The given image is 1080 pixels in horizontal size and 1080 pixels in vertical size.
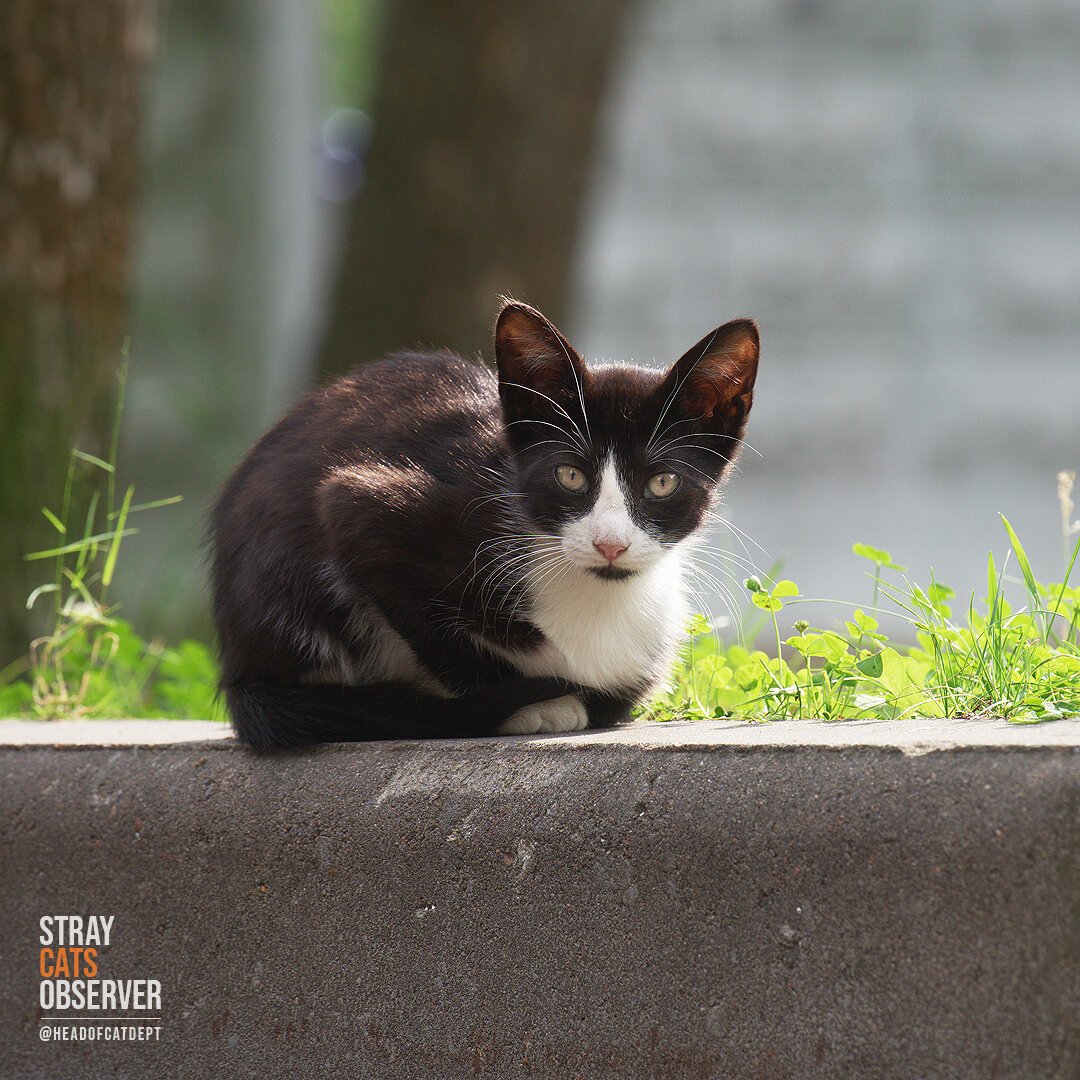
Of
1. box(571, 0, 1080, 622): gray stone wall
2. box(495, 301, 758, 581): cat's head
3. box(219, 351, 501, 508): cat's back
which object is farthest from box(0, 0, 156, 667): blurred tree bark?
box(571, 0, 1080, 622): gray stone wall

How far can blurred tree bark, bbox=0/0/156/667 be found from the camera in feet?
11.4

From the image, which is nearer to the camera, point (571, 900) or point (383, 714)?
point (571, 900)

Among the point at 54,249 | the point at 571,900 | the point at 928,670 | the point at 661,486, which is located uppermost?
the point at 54,249

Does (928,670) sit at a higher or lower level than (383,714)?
higher

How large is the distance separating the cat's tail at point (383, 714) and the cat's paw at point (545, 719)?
2 cm

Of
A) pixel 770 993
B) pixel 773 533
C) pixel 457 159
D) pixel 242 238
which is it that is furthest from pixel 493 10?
pixel 770 993

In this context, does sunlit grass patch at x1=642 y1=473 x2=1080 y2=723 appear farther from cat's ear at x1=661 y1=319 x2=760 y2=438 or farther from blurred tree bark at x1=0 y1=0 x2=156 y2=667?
blurred tree bark at x1=0 y1=0 x2=156 y2=667

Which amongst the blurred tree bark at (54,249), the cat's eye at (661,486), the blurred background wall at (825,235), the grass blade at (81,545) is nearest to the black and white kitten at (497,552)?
the cat's eye at (661,486)

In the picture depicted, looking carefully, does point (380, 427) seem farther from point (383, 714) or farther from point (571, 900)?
point (571, 900)

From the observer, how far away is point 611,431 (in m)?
2.23

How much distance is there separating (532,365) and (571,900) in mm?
856

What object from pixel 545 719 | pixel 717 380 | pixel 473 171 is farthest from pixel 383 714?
pixel 473 171

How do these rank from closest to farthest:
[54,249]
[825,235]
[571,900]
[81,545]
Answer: [571,900] → [81,545] → [54,249] → [825,235]

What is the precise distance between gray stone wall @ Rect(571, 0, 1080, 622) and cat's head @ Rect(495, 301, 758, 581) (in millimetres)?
5598
